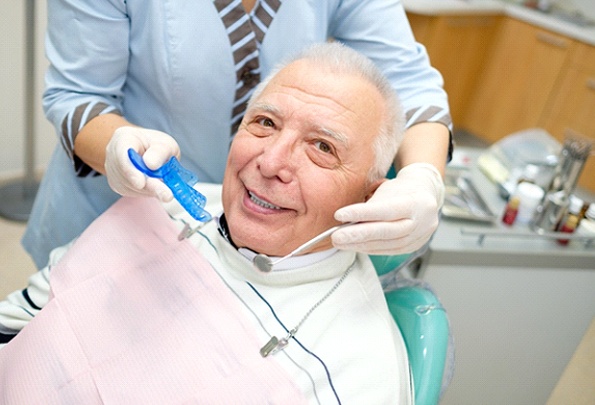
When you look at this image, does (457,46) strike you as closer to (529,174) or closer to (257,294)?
(529,174)

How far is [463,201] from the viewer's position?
190cm

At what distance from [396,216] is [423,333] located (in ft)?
0.95

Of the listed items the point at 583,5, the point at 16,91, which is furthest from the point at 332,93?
the point at 583,5

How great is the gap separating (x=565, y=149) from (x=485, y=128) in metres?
3.28

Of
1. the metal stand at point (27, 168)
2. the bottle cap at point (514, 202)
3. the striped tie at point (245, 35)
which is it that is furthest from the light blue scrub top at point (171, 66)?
the metal stand at point (27, 168)

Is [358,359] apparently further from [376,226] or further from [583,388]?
[583,388]

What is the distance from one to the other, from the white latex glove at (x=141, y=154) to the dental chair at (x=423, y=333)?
0.58 metres

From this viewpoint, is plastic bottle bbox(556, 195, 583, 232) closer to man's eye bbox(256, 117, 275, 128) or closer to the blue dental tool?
man's eye bbox(256, 117, 275, 128)

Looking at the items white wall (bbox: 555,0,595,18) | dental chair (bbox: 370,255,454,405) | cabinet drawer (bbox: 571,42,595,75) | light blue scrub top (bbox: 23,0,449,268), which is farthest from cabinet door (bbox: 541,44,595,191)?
dental chair (bbox: 370,255,454,405)

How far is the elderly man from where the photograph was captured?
3.49 ft

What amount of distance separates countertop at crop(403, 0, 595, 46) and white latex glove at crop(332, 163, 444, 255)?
11.0 feet

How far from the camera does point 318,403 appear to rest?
1.06 m

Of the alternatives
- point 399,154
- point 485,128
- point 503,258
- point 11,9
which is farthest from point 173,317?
point 485,128

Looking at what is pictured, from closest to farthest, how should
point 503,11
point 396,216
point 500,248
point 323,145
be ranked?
point 396,216, point 323,145, point 500,248, point 503,11
